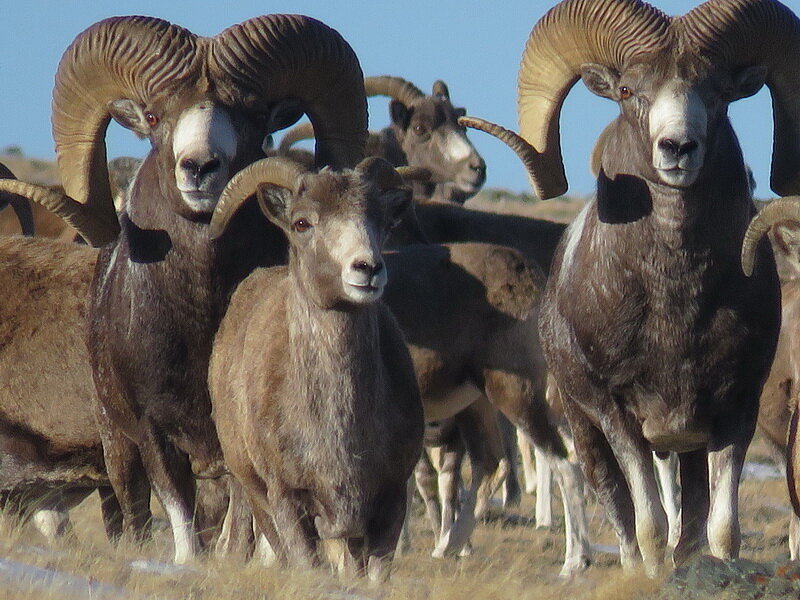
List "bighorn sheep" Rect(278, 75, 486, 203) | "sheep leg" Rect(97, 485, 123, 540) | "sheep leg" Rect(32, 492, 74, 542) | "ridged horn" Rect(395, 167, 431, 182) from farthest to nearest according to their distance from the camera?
1. "bighorn sheep" Rect(278, 75, 486, 203)
2. "ridged horn" Rect(395, 167, 431, 182)
3. "sheep leg" Rect(97, 485, 123, 540)
4. "sheep leg" Rect(32, 492, 74, 542)

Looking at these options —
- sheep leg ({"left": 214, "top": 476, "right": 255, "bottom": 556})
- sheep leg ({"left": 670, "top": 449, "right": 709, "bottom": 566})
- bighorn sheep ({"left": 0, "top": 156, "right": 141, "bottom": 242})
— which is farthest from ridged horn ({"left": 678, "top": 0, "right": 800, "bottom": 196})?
bighorn sheep ({"left": 0, "top": 156, "right": 141, "bottom": 242})

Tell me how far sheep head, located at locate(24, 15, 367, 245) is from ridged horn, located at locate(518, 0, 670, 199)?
3.56ft

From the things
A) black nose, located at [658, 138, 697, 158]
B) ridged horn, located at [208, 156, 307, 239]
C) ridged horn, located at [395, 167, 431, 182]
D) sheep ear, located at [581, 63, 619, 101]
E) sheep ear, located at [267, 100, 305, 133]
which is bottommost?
ridged horn, located at [395, 167, 431, 182]

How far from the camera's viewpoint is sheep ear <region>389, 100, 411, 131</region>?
21389 millimetres

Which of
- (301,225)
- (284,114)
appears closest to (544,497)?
(284,114)

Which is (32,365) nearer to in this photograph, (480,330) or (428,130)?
(480,330)

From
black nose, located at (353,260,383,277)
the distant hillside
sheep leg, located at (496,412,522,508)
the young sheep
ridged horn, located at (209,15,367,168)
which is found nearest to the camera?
black nose, located at (353,260,383,277)

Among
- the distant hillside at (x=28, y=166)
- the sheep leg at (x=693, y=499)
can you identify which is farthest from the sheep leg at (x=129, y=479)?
the distant hillside at (x=28, y=166)

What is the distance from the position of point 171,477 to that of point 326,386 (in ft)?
4.44

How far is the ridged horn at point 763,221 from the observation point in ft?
32.9

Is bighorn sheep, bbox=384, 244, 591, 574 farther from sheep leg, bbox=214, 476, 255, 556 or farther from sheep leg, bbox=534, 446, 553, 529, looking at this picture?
sheep leg, bbox=214, 476, 255, 556

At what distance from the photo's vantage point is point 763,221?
10062mm

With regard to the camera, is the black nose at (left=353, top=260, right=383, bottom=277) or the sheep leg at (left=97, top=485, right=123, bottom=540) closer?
the black nose at (left=353, top=260, right=383, bottom=277)

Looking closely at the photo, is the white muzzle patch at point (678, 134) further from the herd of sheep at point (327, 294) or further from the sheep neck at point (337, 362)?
the sheep neck at point (337, 362)
